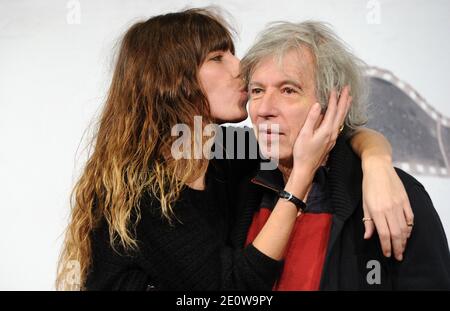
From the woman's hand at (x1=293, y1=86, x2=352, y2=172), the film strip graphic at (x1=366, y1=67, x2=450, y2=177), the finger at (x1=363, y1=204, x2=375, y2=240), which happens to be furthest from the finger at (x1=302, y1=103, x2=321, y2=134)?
the film strip graphic at (x1=366, y1=67, x2=450, y2=177)

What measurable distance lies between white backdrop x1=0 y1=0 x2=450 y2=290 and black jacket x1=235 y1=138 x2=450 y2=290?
71 cm

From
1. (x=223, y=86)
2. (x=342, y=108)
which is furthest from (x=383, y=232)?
(x=223, y=86)

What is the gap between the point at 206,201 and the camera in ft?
4.87

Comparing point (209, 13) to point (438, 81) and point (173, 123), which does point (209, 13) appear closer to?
point (173, 123)

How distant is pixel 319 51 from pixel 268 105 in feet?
0.61

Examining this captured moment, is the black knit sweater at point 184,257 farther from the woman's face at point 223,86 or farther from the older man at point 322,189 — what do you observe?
the woman's face at point 223,86

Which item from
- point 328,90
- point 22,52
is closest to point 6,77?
point 22,52

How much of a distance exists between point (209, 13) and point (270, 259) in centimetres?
74

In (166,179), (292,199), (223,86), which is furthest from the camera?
(223,86)

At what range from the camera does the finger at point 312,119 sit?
135cm

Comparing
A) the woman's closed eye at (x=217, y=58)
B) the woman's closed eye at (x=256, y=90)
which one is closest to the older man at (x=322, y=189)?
the woman's closed eye at (x=256, y=90)

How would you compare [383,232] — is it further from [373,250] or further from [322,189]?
[322,189]

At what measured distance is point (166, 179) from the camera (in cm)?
144

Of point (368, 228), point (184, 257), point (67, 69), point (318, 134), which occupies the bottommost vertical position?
point (184, 257)
